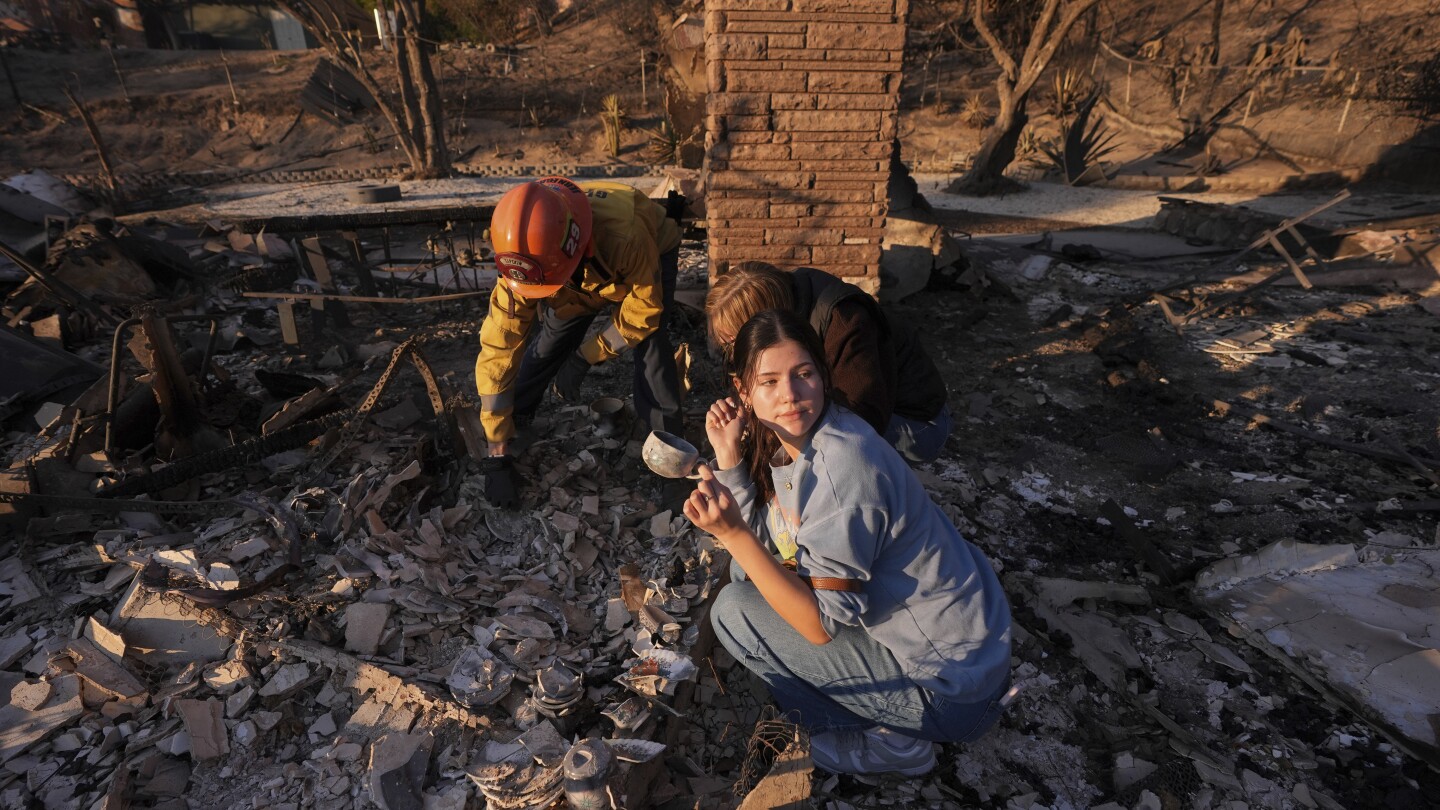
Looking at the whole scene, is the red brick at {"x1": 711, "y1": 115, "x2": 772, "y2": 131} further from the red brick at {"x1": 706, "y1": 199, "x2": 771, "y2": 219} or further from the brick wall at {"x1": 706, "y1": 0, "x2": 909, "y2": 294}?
the red brick at {"x1": 706, "y1": 199, "x2": 771, "y2": 219}

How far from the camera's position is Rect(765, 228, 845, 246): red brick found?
5090 millimetres

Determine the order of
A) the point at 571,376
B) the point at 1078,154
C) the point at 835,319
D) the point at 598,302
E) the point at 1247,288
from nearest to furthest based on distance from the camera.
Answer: the point at 835,319 → the point at 598,302 → the point at 571,376 → the point at 1247,288 → the point at 1078,154

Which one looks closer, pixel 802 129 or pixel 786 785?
pixel 786 785

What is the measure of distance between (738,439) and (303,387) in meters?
3.17

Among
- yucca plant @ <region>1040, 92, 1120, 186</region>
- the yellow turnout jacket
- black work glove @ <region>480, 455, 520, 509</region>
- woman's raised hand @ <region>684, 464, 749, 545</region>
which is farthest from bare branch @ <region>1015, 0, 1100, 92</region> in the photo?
woman's raised hand @ <region>684, 464, 749, 545</region>

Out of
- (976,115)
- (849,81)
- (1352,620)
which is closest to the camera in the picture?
(1352,620)

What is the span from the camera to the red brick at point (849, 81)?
15.3 ft

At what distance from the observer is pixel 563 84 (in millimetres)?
18812

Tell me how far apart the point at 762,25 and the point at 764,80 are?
33 cm

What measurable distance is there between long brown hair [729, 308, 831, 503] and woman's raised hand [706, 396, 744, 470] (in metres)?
0.04

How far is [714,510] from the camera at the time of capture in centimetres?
164

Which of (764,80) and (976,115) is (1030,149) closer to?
(976,115)

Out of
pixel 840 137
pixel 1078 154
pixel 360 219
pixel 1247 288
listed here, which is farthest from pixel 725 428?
pixel 1078 154

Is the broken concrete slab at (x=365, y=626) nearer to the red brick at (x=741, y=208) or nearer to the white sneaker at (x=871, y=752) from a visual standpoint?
the white sneaker at (x=871, y=752)
